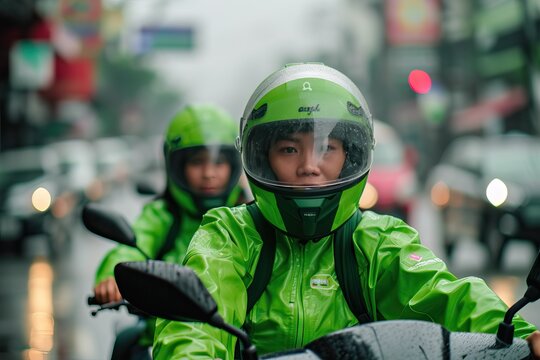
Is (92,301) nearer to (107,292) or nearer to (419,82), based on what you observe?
(107,292)

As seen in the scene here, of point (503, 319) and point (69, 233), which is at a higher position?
point (503, 319)

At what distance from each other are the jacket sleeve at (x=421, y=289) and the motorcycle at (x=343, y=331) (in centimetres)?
22

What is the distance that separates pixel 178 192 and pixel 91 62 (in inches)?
1492

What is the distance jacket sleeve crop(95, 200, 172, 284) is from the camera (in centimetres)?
493

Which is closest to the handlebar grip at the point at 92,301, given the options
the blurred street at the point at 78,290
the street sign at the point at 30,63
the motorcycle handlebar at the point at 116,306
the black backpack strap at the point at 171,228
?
the motorcycle handlebar at the point at 116,306

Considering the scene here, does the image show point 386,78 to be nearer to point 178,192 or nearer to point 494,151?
point 494,151

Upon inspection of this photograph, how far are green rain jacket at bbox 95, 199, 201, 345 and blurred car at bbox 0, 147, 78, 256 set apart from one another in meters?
11.4

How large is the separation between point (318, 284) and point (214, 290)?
41 cm

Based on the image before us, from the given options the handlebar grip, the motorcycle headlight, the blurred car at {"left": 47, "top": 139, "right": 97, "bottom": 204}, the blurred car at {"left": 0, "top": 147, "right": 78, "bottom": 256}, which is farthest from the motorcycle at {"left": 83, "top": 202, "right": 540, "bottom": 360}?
the blurred car at {"left": 47, "top": 139, "right": 97, "bottom": 204}

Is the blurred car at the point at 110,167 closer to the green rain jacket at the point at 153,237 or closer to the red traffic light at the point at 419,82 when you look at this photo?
the red traffic light at the point at 419,82

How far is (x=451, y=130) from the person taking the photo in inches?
1855

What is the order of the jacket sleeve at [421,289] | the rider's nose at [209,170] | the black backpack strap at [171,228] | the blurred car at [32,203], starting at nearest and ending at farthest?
the jacket sleeve at [421,289] < the black backpack strap at [171,228] < the rider's nose at [209,170] < the blurred car at [32,203]

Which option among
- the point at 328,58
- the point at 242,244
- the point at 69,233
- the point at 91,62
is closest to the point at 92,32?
the point at 91,62

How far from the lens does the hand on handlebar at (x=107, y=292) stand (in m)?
4.36
